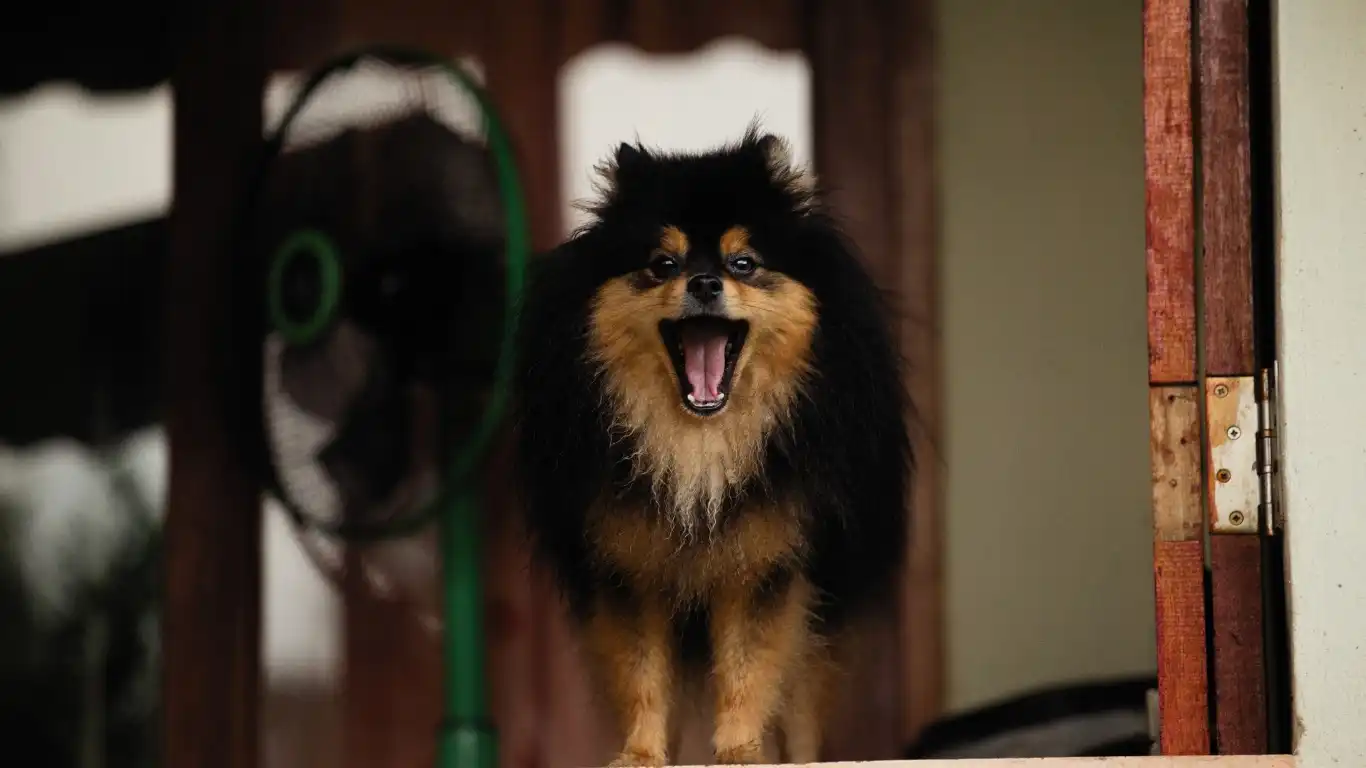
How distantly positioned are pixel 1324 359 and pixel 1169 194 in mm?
224

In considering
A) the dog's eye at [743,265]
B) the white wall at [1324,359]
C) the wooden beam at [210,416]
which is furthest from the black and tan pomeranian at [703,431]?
the wooden beam at [210,416]

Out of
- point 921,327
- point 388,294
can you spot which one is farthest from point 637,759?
point 921,327

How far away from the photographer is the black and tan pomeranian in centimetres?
171

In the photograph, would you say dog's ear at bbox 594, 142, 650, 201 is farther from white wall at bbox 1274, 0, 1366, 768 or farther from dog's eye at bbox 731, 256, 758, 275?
white wall at bbox 1274, 0, 1366, 768

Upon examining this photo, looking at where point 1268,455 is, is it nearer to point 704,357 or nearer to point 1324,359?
point 1324,359

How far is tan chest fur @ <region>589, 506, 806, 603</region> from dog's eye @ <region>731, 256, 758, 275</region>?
266mm

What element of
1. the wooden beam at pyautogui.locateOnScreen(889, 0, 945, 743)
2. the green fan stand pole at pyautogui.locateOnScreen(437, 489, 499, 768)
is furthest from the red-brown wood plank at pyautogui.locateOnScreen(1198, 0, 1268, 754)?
the green fan stand pole at pyautogui.locateOnScreen(437, 489, 499, 768)

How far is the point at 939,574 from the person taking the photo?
2.56 m

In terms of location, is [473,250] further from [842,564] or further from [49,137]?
[49,137]

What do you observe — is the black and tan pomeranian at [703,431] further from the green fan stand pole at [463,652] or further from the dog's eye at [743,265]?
the green fan stand pole at [463,652]

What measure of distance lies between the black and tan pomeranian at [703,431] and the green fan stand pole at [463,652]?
58 centimetres

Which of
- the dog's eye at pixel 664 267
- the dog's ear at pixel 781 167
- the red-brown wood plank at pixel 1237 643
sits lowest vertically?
the red-brown wood plank at pixel 1237 643

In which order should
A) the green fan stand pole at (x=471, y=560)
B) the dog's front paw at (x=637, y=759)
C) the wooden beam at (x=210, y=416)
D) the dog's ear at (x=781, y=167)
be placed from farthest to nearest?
the wooden beam at (x=210, y=416), the green fan stand pole at (x=471, y=560), the dog's ear at (x=781, y=167), the dog's front paw at (x=637, y=759)

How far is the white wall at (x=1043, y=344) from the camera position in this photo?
2.55 m
